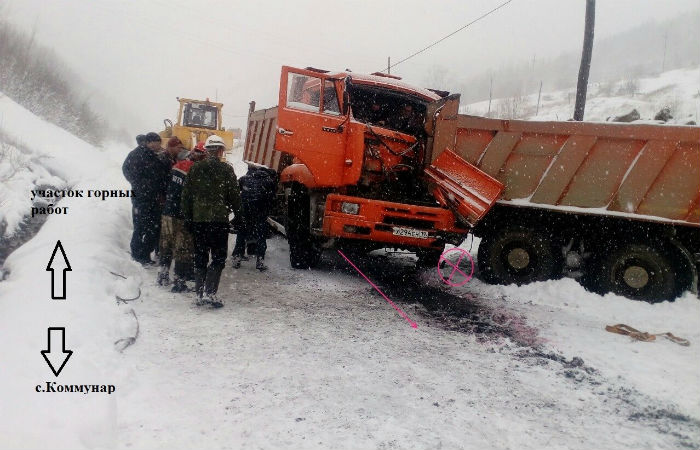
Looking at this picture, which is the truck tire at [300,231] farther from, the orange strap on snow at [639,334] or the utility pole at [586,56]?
the utility pole at [586,56]

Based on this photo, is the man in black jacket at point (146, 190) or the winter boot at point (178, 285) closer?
A: the winter boot at point (178, 285)

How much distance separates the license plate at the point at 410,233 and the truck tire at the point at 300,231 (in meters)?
1.44

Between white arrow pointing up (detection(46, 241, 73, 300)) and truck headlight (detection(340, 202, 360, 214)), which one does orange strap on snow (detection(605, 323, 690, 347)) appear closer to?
truck headlight (detection(340, 202, 360, 214))

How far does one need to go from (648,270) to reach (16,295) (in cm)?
756

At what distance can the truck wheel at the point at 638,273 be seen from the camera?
6770mm

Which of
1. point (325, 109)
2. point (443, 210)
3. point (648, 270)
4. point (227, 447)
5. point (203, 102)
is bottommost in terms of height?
point (227, 447)

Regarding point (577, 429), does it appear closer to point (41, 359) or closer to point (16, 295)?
point (41, 359)

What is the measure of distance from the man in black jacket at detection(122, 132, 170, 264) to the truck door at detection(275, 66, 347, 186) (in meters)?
1.70

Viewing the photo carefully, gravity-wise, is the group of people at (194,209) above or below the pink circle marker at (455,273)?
above

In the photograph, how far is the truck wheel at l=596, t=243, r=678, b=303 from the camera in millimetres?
6770

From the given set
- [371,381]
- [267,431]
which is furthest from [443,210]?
[267,431]

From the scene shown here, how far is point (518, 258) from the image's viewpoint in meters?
7.70

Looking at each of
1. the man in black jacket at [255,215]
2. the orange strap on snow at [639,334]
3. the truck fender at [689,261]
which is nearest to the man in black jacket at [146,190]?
the man in black jacket at [255,215]

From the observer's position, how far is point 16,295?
4602mm
